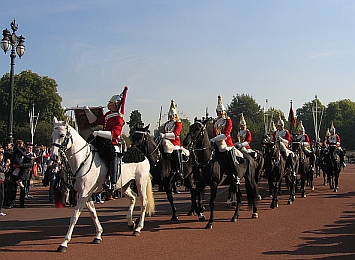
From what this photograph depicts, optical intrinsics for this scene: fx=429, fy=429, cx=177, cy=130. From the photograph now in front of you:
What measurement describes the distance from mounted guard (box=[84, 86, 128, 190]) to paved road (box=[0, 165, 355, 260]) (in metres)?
1.48

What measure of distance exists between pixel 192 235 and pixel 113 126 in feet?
9.82

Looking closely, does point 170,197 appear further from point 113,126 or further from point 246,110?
point 246,110

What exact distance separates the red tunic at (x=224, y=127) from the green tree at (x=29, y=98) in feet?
181

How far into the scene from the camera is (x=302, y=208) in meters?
13.9

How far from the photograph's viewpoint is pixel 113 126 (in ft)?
31.4

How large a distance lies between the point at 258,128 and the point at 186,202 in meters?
64.7

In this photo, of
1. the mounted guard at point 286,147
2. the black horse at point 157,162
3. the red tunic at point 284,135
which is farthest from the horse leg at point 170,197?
the red tunic at point 284,135

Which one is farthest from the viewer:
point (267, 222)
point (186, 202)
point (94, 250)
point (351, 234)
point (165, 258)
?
point (186, 202)

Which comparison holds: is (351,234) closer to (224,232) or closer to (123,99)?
(224,232)

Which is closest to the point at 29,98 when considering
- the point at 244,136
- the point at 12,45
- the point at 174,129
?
the point at 12,45

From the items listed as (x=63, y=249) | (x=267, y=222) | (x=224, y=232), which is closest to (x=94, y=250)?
(x=63, y=249)

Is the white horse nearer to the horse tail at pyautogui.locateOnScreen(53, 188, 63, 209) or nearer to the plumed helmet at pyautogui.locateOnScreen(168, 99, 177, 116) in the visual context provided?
the horse tail at pyautogui.locateOnScreen(53, 188, 63, 209)

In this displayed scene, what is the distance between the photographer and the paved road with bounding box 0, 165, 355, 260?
7855 millimetres

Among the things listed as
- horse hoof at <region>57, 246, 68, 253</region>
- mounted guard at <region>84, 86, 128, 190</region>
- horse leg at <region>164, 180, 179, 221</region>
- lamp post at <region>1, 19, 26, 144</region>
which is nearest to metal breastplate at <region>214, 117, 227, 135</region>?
horse leg at <region>164, 180, 179, 221</region>
